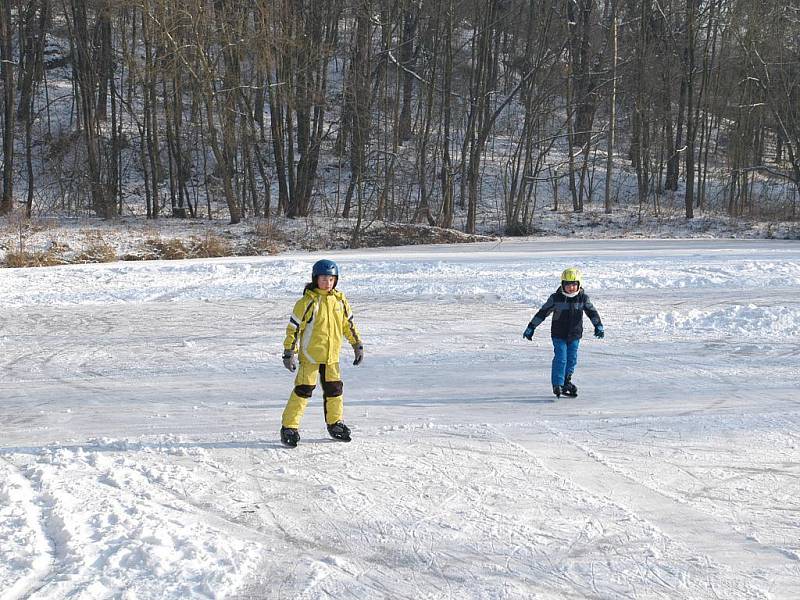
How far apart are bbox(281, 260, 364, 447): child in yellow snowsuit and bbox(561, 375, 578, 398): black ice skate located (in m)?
2.52

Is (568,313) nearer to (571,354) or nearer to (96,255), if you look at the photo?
(571,354)

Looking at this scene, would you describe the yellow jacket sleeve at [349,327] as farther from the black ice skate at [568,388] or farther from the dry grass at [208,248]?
the dry grass at [208,248]

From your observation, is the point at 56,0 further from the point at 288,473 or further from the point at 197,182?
the point at 288,473

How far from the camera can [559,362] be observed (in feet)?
26.6

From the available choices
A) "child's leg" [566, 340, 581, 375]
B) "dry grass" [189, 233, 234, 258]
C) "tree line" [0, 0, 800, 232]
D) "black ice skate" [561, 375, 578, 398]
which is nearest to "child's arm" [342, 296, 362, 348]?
"child's leg" [566, 340, 581, 375]

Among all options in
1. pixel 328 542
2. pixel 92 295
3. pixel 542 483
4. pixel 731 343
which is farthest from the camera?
pixel 92 295

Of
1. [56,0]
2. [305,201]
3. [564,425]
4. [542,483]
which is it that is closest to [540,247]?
[305,201]

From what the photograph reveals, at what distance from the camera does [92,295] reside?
1411 centimetres

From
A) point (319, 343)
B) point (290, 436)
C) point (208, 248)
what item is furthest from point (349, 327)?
point (208, 248)

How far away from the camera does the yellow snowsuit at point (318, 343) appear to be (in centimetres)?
651

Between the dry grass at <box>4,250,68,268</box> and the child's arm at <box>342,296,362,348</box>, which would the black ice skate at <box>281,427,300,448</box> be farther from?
the dry grass at <box>4,250,68,268</box>

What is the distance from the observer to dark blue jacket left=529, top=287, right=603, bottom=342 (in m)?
7.93

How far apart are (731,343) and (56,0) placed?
27.8 meters

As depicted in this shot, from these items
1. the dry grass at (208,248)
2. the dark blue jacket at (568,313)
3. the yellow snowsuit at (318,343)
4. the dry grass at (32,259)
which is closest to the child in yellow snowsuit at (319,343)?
the yellow snowsuit at (318,343)
